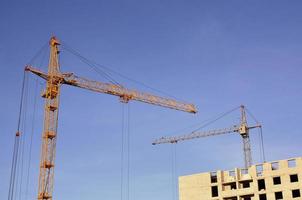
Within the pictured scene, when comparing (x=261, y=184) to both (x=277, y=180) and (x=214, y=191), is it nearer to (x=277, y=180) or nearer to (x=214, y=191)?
(x=277, y=180)

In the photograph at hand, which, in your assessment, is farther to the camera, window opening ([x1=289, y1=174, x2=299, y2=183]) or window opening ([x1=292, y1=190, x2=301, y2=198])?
window opening ([x1=289, y1=174, x2=299, y2=183])

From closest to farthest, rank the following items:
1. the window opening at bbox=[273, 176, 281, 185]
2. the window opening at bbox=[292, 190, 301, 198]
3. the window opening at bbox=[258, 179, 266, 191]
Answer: the window opening at bbox=[292, 190, 301, 198]
the window opening at bbox=[273, 176, 281, 185]
the window opening at bbox=[258, 179, 266, 191]

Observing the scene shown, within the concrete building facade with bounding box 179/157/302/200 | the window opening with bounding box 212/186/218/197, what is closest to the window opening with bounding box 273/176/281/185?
the concrete building facade with bounding box 179/157/302/200

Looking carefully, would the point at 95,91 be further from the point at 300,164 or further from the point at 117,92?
the point at 300,164

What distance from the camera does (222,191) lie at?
101 m

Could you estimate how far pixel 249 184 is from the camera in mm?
99812

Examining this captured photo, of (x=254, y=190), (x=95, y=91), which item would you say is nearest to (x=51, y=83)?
(x=95, y=91)

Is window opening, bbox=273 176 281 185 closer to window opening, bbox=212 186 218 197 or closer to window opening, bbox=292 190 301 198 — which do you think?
window opening, bbox=292 190 301 198

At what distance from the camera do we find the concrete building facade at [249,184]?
9206 cm

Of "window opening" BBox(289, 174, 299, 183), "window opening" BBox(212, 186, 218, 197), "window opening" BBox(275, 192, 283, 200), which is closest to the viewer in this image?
"window opening" BBox(289, 174, 299, 183)

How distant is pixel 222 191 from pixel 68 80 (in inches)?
1456

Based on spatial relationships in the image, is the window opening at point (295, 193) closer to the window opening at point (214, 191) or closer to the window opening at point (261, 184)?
the window opening at point (261, 184)

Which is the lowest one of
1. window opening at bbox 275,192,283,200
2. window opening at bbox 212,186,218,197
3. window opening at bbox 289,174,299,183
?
window opening at bbox 275,192,283,200

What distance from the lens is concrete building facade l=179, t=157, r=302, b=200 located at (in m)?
92.1
